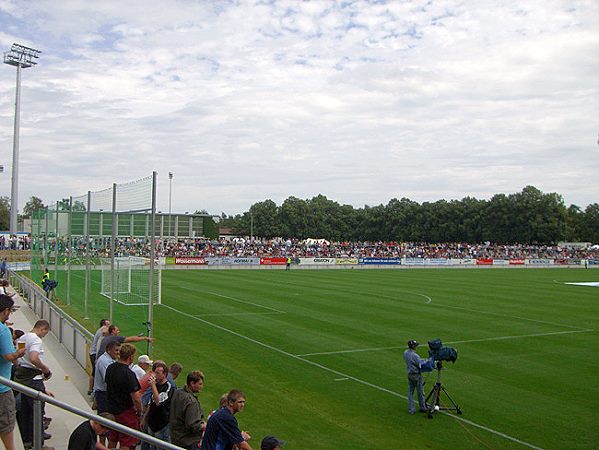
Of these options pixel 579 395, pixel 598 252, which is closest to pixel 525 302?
pixel 579 395

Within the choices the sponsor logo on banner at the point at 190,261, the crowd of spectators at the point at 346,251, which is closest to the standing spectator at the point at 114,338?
the sponsor logo on banner at the point at 190,261

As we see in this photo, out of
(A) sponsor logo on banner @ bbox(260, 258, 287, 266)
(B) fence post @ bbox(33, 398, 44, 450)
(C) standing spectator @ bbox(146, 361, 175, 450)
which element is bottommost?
(A) sponsor logo on banner @ bbox(260, 258, 287, 266)

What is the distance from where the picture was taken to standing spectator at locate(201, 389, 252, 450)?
6.42 m

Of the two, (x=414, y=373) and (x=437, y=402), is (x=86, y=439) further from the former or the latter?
(x=437, y=402)

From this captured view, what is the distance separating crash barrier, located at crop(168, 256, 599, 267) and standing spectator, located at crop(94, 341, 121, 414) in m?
45.6

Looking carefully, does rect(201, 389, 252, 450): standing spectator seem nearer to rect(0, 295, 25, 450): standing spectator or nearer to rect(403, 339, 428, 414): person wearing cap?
rect(0, 295, 25, 450): standing spectator

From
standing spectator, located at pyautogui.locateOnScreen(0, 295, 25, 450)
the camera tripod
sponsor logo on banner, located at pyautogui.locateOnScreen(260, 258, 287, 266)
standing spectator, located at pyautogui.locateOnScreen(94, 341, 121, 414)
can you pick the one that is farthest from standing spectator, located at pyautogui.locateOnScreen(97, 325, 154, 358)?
sponsor logo on banner, located at pyautogui.locateOnScreen(260, 258, 287, 266)

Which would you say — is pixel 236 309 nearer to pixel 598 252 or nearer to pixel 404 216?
pixel 598 252

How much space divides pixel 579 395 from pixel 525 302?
18712 millimetres

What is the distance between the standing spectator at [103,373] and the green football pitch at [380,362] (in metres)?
2.62

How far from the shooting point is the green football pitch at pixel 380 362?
10.6 meters

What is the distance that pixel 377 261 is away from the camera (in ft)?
226

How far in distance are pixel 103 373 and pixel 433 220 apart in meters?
103

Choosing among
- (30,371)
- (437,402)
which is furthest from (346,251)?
(30,371)
